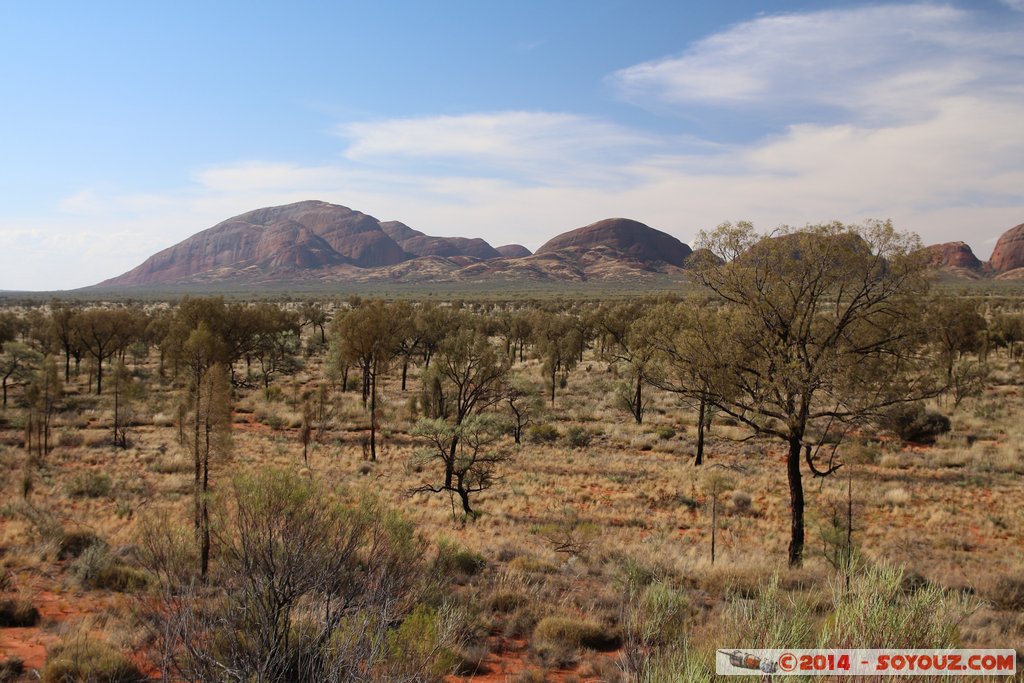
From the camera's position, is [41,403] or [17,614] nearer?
[17,614]

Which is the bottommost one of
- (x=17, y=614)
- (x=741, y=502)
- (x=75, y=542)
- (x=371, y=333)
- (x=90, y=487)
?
(x=741, y=502)

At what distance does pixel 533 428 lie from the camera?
31141 millimetres

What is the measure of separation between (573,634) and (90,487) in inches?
695

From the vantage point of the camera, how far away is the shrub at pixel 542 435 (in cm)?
3059

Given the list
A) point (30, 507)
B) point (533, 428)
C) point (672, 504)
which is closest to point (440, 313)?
point (533, 428)

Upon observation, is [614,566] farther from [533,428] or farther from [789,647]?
[533,428]

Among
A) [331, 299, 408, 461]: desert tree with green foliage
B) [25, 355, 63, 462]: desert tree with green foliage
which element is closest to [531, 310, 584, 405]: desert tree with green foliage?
[331, 299, 408, 461]: desert tree with green foliage

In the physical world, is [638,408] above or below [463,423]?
below

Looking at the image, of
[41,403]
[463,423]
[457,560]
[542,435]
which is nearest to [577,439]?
[542,435]

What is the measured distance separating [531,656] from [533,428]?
77.7 ft

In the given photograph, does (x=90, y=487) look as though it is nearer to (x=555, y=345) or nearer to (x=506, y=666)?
(x=506, y=666)

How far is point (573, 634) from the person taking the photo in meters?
7.89

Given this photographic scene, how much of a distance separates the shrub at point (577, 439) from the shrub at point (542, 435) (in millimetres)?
873

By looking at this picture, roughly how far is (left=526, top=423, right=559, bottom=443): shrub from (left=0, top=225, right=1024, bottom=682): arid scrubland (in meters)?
0.08
